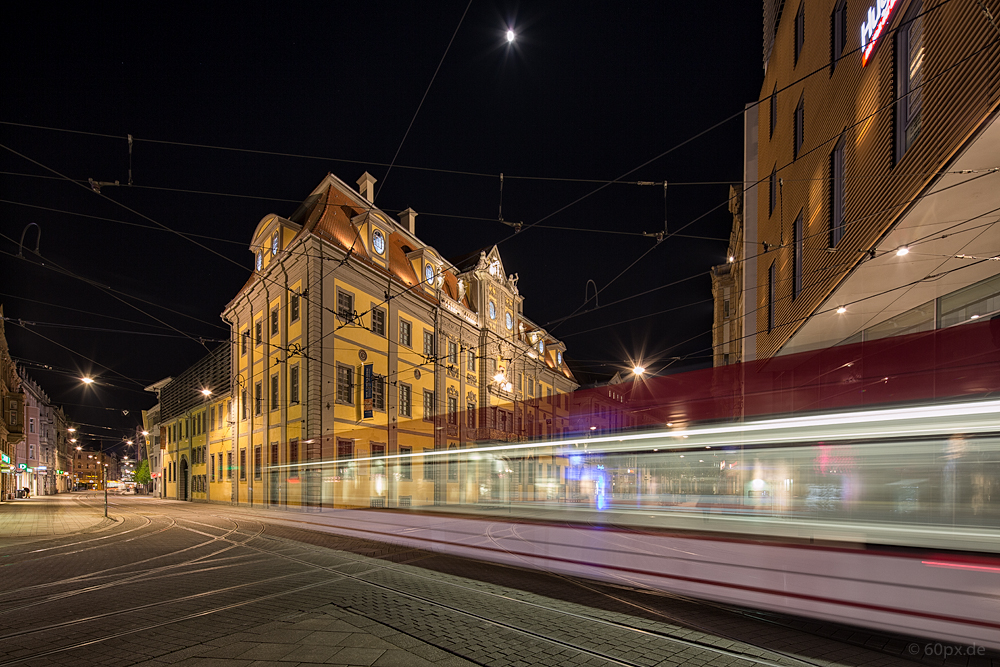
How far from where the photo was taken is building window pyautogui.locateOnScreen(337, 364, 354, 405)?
26.2 meters

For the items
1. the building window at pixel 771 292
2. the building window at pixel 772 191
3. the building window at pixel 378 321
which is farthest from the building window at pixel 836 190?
the building window at pixel 378 321

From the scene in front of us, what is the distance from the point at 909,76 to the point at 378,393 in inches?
969

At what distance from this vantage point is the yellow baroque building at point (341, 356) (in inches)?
988

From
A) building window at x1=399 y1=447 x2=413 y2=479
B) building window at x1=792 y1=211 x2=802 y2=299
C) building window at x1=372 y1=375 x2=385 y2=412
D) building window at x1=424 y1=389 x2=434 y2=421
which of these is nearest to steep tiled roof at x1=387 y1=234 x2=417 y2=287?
building window at x1=372 y1=375 x2=385 y2=412

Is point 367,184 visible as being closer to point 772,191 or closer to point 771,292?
point 772,191

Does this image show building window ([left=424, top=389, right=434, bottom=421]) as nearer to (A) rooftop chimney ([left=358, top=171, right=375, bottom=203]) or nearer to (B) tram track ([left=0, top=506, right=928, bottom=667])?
(A) rooftop chimney ([left=358, top=171, right=375, bottom=203])

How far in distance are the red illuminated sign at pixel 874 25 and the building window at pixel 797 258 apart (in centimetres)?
574

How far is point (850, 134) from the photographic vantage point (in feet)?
40.5

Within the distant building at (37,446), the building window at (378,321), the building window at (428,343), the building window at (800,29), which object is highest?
the building window at (800,29)

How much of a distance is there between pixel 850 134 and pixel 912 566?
10.9 metres

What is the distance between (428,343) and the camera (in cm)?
3356

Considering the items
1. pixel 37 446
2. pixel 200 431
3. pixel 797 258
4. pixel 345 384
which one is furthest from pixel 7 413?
pixel 797 258

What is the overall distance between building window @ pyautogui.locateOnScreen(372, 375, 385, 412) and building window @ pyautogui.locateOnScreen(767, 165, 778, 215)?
1974 cm

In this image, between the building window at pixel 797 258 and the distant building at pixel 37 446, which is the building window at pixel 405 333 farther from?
the distant building at pixel 37 446
